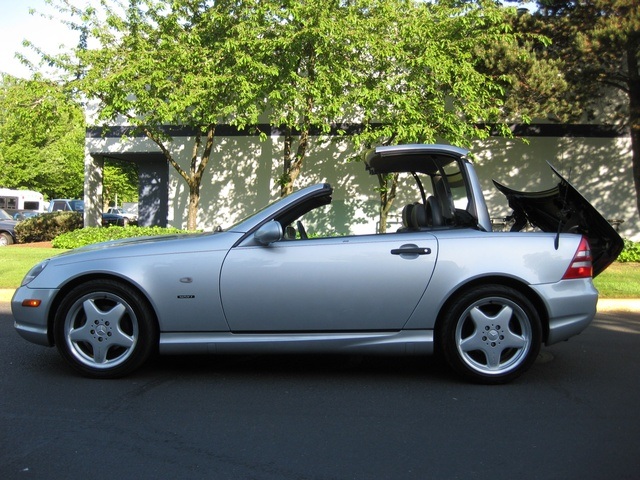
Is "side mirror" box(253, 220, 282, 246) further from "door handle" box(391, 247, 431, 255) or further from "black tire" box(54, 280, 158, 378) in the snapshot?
"black tire" box(54, 280, 158, 378)

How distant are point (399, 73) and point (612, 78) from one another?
4.98 meters

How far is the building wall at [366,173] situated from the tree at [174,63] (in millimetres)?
4236

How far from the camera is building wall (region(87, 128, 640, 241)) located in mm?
18125

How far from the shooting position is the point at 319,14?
41.9 ft

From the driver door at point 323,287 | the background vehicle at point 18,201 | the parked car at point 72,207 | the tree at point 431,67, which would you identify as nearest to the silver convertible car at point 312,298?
the driver door at point 323,287

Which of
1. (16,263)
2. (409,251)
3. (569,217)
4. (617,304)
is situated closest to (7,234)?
(16,263)

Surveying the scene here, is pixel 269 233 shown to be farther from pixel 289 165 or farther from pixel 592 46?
pixel 289 165

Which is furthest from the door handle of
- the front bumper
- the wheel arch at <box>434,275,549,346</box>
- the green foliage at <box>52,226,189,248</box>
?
the green foliage at <box>52,226,189,248</box>

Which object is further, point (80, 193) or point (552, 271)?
point (80, 193)

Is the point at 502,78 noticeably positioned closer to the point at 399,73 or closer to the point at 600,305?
the point at 399,73

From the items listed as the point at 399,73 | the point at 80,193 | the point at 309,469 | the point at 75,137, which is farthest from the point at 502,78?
the point at 80,193

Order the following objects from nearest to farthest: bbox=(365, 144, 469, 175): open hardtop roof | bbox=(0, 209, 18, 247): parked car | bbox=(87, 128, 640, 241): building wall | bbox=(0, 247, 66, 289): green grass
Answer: bbox=(365, 144, 469, 175): open hardtop roof
bbox=(0, 247, 66, 289): green grass
bbox=(87, 128, 640, 241): building wall
bbox=(0, 209, 18, 247): parked car

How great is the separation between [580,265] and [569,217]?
74 cm

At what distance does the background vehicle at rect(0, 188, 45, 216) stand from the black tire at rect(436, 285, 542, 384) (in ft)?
103
